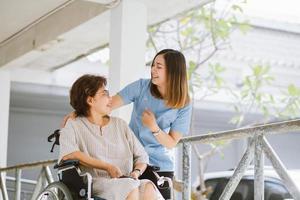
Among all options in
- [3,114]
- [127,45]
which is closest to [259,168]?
[127,45]

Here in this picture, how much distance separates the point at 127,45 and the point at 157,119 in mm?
1281

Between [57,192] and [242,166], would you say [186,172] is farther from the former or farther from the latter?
[57,192]

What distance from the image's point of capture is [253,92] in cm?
702

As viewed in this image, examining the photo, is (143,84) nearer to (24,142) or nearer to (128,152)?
(128,152)

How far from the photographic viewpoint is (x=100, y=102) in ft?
10.8

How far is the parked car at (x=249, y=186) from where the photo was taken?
6148mm

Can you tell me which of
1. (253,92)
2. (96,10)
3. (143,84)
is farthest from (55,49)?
(143,84)

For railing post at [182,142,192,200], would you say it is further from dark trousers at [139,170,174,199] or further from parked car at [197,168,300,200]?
parked car at [197,168,300,200]

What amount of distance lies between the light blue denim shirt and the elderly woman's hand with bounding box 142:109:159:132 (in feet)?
0.37

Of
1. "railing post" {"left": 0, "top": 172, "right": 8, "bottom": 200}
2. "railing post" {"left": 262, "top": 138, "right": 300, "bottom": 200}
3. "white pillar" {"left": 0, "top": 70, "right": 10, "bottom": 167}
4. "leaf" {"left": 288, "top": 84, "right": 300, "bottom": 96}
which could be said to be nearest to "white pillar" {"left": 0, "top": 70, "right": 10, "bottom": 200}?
"white pillar" {"left": 0, "top": 70, "right": 10, "bottom": 167}

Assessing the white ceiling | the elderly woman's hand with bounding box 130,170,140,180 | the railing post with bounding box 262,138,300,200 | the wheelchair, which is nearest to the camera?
the railing post with bounding box 262,138,300,200

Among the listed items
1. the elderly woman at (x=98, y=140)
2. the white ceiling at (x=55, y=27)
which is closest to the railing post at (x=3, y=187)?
the white ceiling at (x=55, y=27)

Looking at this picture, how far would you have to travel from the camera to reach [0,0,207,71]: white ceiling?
504 centimetres

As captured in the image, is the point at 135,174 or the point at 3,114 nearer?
the point at 135,174
